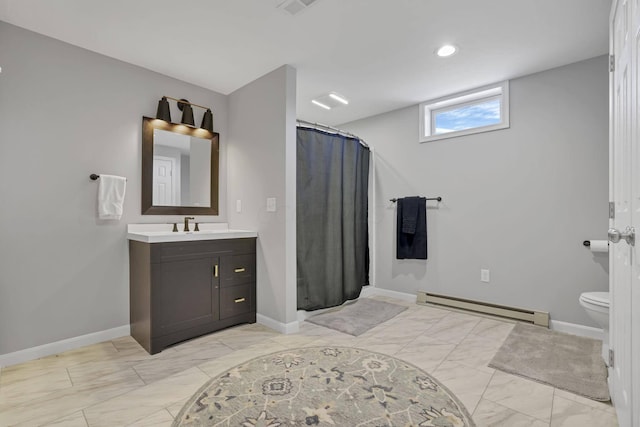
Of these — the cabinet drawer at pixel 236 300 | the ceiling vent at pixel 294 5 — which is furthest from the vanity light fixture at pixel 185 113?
the cabinet drawer at pixel 236 300

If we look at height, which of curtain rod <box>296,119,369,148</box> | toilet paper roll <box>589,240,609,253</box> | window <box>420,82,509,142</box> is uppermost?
window <box>420,82,509,142</box>

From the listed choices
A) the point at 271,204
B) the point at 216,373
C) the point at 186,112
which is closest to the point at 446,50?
the point at 271,204

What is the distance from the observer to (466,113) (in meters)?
3.25

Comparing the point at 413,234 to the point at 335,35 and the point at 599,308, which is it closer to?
the point at 599,308

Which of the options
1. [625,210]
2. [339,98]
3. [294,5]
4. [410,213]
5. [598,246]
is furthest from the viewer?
[410,213]

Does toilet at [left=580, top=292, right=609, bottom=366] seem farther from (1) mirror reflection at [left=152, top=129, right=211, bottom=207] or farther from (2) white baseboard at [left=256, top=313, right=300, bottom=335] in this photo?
(1) mirror reflection at [left=152, top=129, right=211, bottom=207]

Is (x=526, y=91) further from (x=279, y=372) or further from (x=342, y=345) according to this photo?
(x=279, y=372)

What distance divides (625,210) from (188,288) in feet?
8.73

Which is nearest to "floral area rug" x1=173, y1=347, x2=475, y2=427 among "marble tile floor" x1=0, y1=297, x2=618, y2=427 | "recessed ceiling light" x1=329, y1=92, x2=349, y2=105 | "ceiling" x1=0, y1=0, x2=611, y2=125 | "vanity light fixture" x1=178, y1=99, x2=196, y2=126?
"marble tile floor" x1=0, y1=297, x2=618, y2=427

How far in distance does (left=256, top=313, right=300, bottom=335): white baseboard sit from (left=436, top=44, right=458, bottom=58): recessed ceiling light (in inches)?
100

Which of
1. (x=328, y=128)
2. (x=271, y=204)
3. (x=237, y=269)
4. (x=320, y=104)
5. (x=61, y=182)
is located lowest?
(x=237, y=269)

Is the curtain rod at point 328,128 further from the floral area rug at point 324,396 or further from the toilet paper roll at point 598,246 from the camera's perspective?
the toilet paper roll at point 598,246

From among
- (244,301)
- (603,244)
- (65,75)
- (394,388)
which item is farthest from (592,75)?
(65,75)

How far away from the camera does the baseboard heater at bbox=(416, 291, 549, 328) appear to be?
265 centimetres
